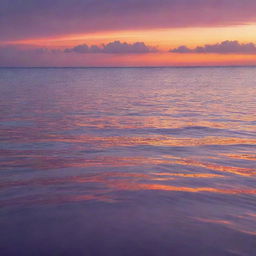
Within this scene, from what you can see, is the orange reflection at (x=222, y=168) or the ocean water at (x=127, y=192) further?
the orange reflection at (x=222, y=168)

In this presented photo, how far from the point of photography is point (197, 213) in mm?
6562

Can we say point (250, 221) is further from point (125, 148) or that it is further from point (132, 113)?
point (132, 113)

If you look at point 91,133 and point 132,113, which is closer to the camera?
point 91,133

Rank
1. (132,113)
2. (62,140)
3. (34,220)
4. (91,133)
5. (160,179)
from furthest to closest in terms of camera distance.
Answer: (132,113), (91,133), (62,140), (160,179), (34,220)

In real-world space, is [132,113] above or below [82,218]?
below

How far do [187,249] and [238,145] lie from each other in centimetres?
824

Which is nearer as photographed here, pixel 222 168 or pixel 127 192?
pixel 127 192

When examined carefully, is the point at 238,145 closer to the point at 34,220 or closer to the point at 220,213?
the point at 220,213

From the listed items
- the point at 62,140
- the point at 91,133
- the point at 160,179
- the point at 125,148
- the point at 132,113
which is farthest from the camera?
the point at 132,113

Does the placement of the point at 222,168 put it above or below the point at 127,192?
below

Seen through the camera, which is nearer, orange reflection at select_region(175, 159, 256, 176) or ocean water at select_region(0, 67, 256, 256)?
ocean water at select_region(0, 67, 256, 256)

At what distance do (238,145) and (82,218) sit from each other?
812 centimetres

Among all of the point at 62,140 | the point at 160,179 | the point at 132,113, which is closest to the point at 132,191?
the point at 160,179

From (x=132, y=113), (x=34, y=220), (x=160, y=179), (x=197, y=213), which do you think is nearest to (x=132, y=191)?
(x=160, y=179)
